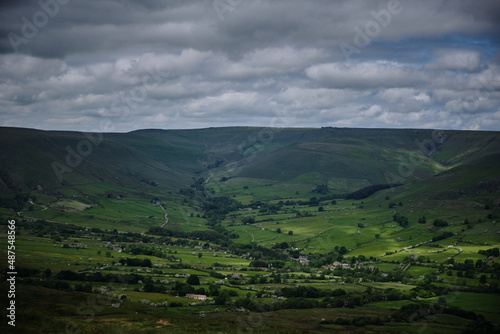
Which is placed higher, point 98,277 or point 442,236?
point 442,236

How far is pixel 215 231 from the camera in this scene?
528 feet

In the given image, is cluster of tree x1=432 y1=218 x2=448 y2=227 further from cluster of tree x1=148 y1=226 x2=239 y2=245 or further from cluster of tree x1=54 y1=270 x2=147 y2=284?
cluster of tree x1=54 y1=270 x2=147 y2=284

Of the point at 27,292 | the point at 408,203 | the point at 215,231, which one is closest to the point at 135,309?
the point at 27,292

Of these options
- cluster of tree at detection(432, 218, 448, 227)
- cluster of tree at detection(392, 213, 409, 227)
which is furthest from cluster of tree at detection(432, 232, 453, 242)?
cluster of tree at detection(392, 213, 409, 227)

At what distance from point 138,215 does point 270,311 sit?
12088 centimetres

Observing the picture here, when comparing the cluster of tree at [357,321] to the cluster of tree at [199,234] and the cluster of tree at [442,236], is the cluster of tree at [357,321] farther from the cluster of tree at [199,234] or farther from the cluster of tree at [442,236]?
the cluster of tree at [199,234]

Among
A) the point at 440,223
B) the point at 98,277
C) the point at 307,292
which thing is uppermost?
the point at 440,223

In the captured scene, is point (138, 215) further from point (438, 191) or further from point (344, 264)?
point (438, 191)

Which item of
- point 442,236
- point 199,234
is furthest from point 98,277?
point 442,236

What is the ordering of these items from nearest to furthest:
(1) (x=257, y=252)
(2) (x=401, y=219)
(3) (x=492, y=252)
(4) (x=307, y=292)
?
(4) (x=307, y=292), (3) (x=492, y=252), (1) (x=257, y=252), (2) (x=401, y=219)

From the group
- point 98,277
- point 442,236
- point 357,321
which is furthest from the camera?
point 442,236

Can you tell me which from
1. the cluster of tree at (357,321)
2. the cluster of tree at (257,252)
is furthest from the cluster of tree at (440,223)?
the cluster of tree at (357,321)

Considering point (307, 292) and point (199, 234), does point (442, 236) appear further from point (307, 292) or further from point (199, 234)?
point (199, 234)

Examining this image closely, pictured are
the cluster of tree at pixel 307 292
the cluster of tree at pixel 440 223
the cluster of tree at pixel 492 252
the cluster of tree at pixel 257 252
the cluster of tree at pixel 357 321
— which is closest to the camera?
the cluster of tree at pixel 357 321
